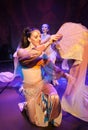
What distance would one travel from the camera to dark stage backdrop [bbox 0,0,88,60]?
6305 millimetres

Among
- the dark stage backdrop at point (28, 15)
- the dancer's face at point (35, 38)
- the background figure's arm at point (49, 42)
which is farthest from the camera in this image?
the dark stage backdrop at point (28, 15)

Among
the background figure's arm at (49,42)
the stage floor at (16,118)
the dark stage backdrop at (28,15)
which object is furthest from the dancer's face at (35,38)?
the dark stage backdrop at (28,15)

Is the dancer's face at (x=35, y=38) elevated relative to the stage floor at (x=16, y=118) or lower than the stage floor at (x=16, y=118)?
elevated

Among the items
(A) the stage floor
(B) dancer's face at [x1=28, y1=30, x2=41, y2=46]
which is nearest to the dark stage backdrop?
(A) the stage floor

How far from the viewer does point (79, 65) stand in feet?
8.23

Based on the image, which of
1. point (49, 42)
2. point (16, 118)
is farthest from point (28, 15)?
point (49, 42)

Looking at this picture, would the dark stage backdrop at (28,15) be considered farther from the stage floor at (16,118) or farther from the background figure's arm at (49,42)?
the background figure's arm at (49,42)

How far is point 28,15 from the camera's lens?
6.41m

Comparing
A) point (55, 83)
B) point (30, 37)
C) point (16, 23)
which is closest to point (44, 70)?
point (30, 37)

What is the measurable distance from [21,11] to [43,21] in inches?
24.6

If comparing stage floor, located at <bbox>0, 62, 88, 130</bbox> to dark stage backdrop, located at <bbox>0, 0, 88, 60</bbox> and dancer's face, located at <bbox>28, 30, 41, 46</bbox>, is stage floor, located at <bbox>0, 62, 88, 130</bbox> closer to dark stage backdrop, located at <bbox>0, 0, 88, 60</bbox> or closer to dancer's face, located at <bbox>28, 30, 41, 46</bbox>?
dancer's face, located at <bbox>28, 30, 41, 46</bbox>

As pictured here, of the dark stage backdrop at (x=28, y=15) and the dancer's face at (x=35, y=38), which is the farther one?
the dark stage backdrop at (x=28, y=15)

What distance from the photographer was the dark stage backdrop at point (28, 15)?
6.30 m

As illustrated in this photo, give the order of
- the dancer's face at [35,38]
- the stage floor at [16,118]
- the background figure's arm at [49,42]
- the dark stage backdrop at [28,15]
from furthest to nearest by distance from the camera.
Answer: the dark stage backdrop at [28,15], the stage floor at [16,118], the dancer's face at [35,38], the background figure's arm at [49,42]
